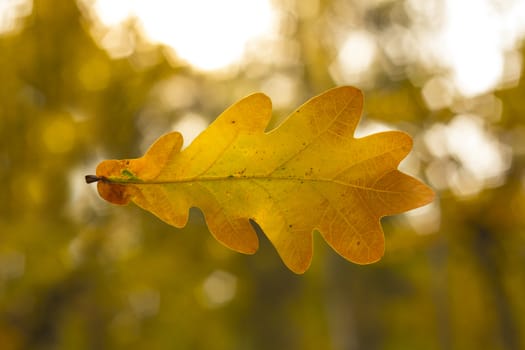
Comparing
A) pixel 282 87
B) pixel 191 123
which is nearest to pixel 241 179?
pixel 191 123

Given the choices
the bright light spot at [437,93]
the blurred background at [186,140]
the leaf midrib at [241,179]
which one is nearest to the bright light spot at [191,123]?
the blurred background at [186,140]

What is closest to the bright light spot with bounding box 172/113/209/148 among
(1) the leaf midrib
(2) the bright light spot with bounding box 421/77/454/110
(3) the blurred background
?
(3) the blurred background

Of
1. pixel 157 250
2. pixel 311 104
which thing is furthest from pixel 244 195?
pixel 157 250

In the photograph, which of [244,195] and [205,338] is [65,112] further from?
[205,338]

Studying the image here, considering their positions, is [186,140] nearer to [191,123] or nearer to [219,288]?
[191,123]

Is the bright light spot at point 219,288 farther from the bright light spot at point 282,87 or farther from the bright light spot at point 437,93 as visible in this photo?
the bright light spot at point 437,93

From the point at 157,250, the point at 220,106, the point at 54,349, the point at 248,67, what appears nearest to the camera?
the point at 54,349
